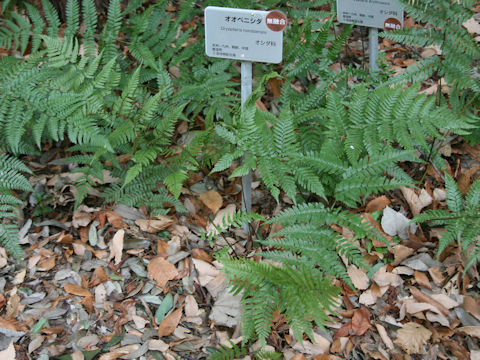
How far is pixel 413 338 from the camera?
2.50m

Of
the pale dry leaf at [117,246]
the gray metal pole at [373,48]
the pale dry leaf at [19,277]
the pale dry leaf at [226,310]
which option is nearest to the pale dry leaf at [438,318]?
the pale dry leaf at [226,310]

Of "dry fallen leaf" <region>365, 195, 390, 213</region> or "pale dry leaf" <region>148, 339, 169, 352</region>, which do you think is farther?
"dry fallen leaf" <region>365, 195, 390, 213</region>

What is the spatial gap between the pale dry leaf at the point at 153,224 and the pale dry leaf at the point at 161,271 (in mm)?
271

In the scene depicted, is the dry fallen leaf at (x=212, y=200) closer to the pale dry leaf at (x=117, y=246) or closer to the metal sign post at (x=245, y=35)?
the pale dry leaf at (x=117, y=246)

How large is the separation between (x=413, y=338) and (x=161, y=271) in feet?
5.42

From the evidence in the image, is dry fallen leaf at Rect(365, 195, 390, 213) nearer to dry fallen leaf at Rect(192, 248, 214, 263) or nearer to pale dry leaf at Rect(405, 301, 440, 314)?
pale dry leaf at Rect(405, 301, 440, 314)

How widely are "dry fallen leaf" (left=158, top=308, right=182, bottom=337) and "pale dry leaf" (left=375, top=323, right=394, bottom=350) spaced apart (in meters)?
1.23

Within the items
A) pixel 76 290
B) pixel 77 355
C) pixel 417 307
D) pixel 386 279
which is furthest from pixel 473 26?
pixel 77 355

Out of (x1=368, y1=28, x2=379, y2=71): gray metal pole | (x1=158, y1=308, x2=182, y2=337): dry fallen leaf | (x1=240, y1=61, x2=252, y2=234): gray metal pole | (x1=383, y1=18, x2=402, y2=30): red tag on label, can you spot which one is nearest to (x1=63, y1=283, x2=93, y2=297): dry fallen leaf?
(x1=158, y1=308, x2=182, y2=337): dry fallen leaf

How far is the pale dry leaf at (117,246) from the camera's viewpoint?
3040mm

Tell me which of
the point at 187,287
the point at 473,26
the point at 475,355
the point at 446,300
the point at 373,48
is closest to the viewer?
the point at 475,355

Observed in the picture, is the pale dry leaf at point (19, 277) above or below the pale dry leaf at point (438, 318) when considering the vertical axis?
below

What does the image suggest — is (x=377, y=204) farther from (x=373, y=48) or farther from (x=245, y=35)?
(x=245, y=35)

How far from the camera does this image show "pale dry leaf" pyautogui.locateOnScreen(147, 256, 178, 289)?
2904 mm
